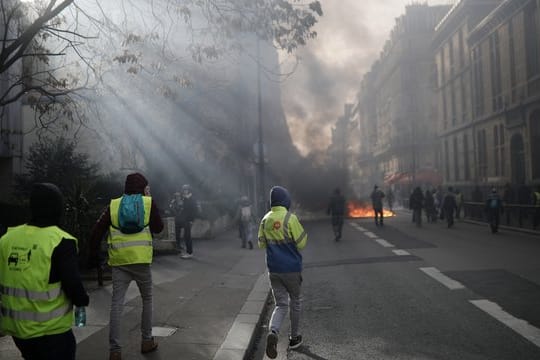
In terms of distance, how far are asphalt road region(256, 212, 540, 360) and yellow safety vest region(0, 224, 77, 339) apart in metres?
2.69

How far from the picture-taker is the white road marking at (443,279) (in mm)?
8148

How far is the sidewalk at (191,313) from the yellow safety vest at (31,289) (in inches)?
75.7

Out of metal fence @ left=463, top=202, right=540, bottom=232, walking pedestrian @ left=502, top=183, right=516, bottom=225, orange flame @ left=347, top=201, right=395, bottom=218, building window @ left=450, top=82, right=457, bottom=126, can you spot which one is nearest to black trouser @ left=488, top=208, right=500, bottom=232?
metal fence @ left=463, top=202, right=540, bottom=232

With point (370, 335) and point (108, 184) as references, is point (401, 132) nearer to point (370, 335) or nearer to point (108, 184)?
point (108, 184)

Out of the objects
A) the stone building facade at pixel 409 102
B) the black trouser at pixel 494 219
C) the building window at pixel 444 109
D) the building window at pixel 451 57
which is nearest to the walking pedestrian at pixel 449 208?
the black trouser at pixel 494 219

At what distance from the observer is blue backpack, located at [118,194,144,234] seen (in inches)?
180

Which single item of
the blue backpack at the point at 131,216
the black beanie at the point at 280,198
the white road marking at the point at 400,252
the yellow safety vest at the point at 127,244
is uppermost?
the black beanie at the point at 280,198

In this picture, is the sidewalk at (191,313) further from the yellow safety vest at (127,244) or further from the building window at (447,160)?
the building window at (447,160)

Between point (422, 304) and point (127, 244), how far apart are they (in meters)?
4.23

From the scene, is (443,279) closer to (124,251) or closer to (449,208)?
(124,251)

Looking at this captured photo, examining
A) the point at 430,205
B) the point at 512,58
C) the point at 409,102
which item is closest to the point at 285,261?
the point at 430,205

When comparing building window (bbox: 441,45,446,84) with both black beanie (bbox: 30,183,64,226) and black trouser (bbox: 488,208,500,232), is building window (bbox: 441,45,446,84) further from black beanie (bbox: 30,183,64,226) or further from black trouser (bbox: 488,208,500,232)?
black beanie (bbox: 30,183,64,226)

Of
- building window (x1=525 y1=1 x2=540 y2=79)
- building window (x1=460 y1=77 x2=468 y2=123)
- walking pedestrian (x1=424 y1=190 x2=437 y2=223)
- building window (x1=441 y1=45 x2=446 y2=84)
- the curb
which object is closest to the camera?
the curb

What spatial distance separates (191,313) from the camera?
6527 mm
